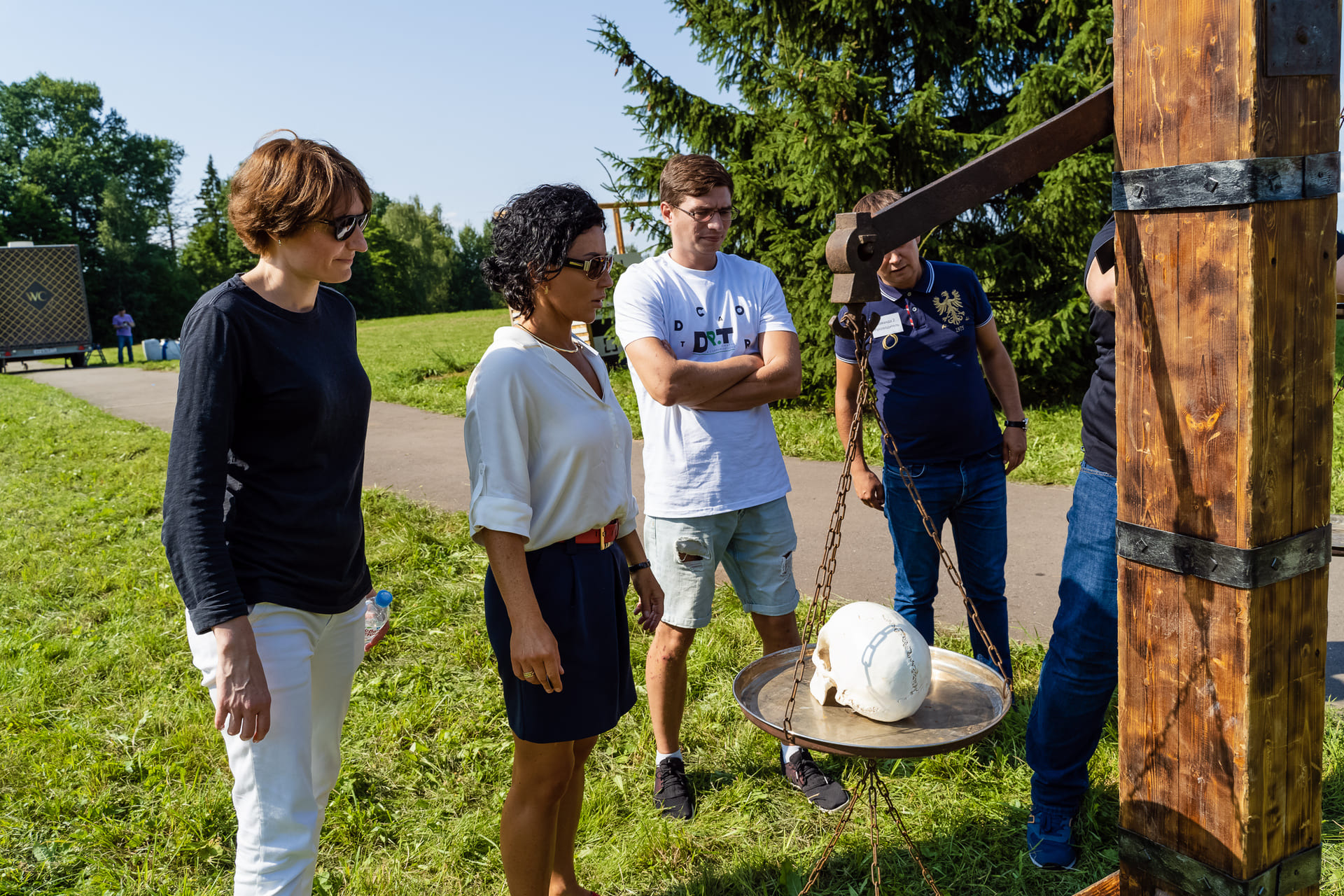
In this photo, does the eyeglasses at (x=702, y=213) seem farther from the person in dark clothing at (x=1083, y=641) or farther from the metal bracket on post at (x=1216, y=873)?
the metal bracket on post at (x=1216, y=873)

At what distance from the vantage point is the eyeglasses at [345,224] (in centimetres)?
209

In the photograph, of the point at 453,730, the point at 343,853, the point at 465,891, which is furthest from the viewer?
the point at 453,730

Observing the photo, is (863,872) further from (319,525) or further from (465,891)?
(319,525)

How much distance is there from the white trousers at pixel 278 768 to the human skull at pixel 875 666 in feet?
3.84

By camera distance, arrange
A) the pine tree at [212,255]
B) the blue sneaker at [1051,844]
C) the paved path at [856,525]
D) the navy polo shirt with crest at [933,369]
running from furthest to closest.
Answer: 1. the pine tree at [212,255]
2. the paved path at [856,525]
3. the navy polo shirt with crest at [933,369]
4. the blue sneaker at [1051,844]

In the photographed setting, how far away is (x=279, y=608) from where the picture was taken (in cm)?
209

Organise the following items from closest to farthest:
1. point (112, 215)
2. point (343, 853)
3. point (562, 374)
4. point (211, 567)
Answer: point (211, 567)
point (562, 374)
point (343, 853)
point (112, 215)

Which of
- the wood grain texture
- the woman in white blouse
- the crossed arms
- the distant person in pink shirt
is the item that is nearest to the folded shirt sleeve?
the woman in white blouse

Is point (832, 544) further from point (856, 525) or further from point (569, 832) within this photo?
point (856, 525)

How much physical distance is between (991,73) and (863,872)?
8.84m

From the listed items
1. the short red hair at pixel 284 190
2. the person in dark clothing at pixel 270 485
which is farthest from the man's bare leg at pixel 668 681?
the short red hair at pixel 284 190

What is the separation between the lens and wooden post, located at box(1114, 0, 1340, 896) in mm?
1674

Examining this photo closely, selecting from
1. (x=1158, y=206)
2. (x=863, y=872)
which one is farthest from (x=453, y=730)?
(x=1158, y=206)

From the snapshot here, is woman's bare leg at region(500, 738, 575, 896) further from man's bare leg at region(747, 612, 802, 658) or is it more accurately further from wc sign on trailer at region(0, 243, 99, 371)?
wc sign on trailer at region(0, 243, 99, 371)
